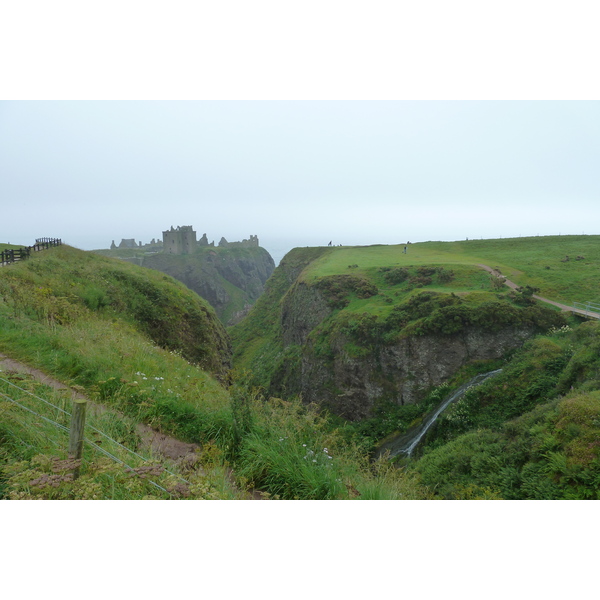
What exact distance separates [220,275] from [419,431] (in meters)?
86.5

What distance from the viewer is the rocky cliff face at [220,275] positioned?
8944 centimetres

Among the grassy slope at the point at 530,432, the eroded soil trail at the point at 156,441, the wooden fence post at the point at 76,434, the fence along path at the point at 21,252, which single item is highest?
the fence along path at the point at 21,252

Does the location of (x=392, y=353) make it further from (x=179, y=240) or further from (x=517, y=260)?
(x=179, y=240)

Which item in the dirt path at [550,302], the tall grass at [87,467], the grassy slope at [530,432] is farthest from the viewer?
the dirt path at [550,302]

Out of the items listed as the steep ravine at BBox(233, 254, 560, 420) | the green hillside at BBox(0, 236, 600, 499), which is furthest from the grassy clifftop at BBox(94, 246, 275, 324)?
the steep ravine at BBox(233, 254, 560, 420)

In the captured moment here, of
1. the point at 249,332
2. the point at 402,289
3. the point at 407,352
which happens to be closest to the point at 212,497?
the point at 407,352

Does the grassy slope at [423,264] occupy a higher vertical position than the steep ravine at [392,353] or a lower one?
higher

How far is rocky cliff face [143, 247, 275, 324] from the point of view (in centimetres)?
8944

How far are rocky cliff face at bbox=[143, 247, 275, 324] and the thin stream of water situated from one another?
71791 mm

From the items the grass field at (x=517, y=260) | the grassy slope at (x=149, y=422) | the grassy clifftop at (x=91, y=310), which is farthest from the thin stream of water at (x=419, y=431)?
the grassy slope at (x=149, y=422)

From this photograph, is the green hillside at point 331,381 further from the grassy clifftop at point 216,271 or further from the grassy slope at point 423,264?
the grassy clifftop at point 216,271

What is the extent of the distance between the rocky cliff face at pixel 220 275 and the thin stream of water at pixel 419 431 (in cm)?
7179

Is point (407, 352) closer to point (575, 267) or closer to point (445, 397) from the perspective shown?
point (445, 397)

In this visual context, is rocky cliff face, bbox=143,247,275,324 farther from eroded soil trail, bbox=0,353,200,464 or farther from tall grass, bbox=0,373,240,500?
tall grass, bbox=0,373,240,500
